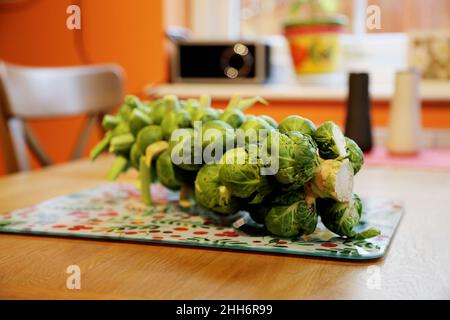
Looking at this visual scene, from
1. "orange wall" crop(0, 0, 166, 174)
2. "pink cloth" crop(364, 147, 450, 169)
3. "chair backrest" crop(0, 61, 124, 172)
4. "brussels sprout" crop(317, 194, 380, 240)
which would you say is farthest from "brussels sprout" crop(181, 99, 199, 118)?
"orange wall" crop(0, 0, 166, 174)

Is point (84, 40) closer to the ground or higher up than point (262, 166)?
higher up

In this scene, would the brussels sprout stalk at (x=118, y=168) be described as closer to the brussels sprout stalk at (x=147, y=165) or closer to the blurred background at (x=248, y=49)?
the brussels sprout stalk at (x=147, y=165)

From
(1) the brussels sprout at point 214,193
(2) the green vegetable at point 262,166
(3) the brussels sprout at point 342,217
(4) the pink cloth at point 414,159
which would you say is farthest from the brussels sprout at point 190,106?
(4) the pink cloth at point 414,159

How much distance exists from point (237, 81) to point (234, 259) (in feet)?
5.58

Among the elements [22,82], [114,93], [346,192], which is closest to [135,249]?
[346,192]

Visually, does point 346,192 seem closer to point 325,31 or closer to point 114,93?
point 114,93

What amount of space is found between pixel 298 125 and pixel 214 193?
0.38 feet

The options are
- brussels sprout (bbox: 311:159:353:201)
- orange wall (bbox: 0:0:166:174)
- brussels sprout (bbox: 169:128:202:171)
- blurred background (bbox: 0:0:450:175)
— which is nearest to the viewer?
brussels sprout (bbox: 311:159:353:201)

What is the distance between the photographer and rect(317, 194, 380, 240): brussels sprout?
2.10 feet

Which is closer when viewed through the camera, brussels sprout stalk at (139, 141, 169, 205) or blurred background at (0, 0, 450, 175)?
brussels sprout stalk at (139, 141, 169, 205)

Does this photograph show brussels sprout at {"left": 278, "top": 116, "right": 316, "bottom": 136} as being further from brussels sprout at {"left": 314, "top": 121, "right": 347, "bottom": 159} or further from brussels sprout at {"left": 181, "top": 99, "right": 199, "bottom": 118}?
brussels sprout at {"left": 181, "top": 99, "right": 199, "bottom": 118}

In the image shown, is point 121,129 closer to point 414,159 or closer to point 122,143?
point 122,143

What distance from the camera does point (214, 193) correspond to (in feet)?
2.26

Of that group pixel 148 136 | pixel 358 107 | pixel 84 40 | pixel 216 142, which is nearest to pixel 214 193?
pixel 216 142
